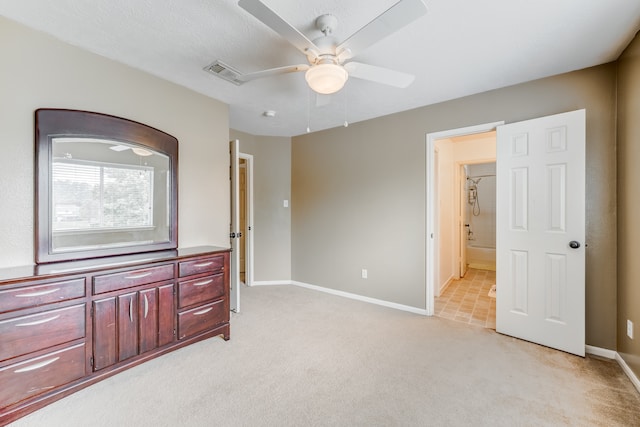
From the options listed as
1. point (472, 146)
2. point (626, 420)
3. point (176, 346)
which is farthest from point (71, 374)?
point (472, 146)

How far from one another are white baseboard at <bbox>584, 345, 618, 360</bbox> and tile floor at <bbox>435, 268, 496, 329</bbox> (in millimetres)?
713

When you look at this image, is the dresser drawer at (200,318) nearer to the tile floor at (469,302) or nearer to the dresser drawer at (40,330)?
the dresser drawer at (40,330)

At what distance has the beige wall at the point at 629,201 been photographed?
1922 mm

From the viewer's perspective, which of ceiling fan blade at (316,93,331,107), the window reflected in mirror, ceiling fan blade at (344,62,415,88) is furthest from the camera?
ceiling fan blade at (316,93,331,107)

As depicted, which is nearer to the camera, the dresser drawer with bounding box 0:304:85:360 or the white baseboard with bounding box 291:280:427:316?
the dresser drawer with bounding box 0:304:85:360

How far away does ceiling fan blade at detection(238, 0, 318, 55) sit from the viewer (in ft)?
3.98

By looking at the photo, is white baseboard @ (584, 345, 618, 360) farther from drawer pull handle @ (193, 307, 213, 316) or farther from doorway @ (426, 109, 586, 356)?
drawer pull handle @ (193, 307, 213, 316)

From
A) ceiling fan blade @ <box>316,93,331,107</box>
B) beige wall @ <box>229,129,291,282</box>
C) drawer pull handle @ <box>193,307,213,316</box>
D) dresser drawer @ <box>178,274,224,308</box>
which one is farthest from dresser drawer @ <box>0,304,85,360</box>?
beige wall @ <box>229,129,291,282</box>

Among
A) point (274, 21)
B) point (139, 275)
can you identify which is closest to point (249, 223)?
point (139, 275)

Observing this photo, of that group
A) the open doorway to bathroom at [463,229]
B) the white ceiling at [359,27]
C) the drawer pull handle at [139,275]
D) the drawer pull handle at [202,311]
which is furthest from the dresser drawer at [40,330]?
the open doorway to bathroom at [463,229]

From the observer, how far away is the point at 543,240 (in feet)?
8.09

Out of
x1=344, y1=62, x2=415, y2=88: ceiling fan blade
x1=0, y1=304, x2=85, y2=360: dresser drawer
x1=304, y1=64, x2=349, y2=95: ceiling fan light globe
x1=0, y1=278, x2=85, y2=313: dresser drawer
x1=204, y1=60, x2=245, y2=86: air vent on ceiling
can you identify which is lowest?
x1=0, y1=304, x2=85, y2=360: dresser drawer

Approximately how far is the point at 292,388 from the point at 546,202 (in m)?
2.65

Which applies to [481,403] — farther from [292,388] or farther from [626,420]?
[292,388]
